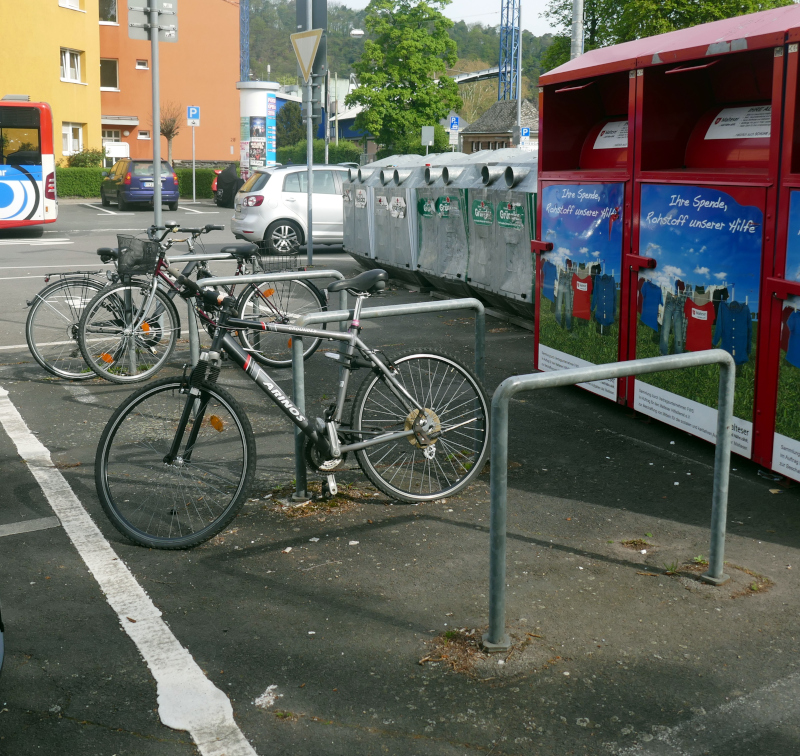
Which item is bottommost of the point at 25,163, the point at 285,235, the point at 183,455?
the point at 183,455

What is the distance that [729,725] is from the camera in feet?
9.67

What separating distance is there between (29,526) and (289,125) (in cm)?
9187

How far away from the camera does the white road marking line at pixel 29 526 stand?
177 inches

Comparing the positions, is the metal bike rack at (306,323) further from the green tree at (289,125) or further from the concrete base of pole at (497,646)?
the green tree at (289,125)

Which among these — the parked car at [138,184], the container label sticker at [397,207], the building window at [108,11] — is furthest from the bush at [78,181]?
the container label sticker at [397,207]

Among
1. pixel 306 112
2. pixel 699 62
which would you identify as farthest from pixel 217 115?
pixel 699 62

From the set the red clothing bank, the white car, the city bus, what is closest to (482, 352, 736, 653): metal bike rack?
the red clothing bank

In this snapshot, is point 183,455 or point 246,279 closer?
point 183,455

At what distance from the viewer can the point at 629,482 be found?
5176mm

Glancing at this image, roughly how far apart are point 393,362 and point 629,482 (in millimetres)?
1491

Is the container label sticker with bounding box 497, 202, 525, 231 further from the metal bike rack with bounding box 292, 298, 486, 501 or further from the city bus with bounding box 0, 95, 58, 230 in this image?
the city bus with bounding box 0, 95, 58, 230

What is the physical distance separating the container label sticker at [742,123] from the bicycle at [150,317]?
3.14 meters

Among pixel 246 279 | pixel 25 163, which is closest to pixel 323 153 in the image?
pixel 25 163

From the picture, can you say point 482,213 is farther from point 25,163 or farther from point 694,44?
point 25,163
